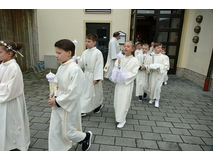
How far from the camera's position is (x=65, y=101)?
221 cm

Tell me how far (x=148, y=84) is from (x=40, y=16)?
8114 millimetres

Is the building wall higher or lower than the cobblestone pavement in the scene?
higher

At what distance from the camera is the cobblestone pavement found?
9.83 ft

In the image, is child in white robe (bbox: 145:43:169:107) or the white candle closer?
the white candle

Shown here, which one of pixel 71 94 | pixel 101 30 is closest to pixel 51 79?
pixel 71 94

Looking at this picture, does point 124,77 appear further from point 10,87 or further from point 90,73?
point 10,87

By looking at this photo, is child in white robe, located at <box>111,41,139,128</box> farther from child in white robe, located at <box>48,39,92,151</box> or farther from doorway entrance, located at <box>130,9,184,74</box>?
doorway entrance, located at <box>130,9,184,74</box>

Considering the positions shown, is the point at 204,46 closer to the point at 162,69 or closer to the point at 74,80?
the point at 162,69

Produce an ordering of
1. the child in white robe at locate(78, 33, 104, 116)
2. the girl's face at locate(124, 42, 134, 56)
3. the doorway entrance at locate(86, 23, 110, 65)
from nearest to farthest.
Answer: the girl's face at locate(124, 42, 134, 56) < the child in white robe at locate(78, 33, 104, 116) < the doorway entrance at locate(86, 23, 110, 65)

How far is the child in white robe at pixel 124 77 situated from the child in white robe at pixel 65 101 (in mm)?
1215

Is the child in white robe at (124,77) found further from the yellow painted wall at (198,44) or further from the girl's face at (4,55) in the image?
the yellow painted wall at (198,44)

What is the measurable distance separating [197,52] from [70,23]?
7.09 meters

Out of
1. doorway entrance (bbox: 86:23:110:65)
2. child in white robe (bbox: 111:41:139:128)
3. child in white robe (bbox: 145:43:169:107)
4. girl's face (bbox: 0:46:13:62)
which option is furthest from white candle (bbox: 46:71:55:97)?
doorway entrance (bbox: 86:23:110:65)

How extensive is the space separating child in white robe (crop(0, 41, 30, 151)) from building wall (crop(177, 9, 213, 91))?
22.4ft
